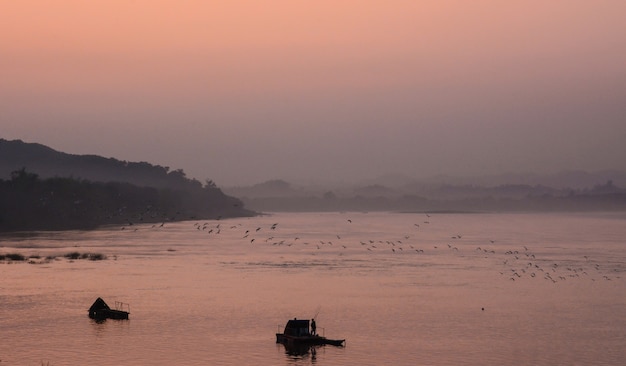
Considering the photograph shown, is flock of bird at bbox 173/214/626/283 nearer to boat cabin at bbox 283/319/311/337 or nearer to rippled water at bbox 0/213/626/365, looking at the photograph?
rippled water at bbox 0/213/626/365

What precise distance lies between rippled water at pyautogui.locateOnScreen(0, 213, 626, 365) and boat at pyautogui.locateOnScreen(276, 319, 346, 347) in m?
0.87

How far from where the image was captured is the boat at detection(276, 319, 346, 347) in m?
67.6

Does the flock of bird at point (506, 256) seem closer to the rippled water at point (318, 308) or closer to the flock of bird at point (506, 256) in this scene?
the flock of bird at point (506, 256)

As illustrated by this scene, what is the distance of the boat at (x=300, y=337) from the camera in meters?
67.6

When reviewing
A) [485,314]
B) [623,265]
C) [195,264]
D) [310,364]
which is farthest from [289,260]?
[310,364]

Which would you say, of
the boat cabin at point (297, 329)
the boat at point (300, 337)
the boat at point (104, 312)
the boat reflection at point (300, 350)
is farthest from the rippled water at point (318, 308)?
the boat cabin at point (297, 329)

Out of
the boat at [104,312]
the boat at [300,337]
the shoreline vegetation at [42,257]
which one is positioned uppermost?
the shoreline vegetation at [42,257]

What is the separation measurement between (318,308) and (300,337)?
65.4ft

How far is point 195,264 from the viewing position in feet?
439

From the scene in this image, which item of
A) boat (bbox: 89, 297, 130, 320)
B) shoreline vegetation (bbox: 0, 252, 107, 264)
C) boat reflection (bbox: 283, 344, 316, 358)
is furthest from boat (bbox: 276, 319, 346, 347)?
shoreline vegetation (bbox: 0, 252, 107, 264)

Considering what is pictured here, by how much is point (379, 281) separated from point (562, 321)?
3293cm

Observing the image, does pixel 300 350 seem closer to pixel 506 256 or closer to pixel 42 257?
pixel 42 257

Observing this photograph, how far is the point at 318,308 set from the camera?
87.6 meters

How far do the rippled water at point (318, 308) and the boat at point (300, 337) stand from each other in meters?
0.87
